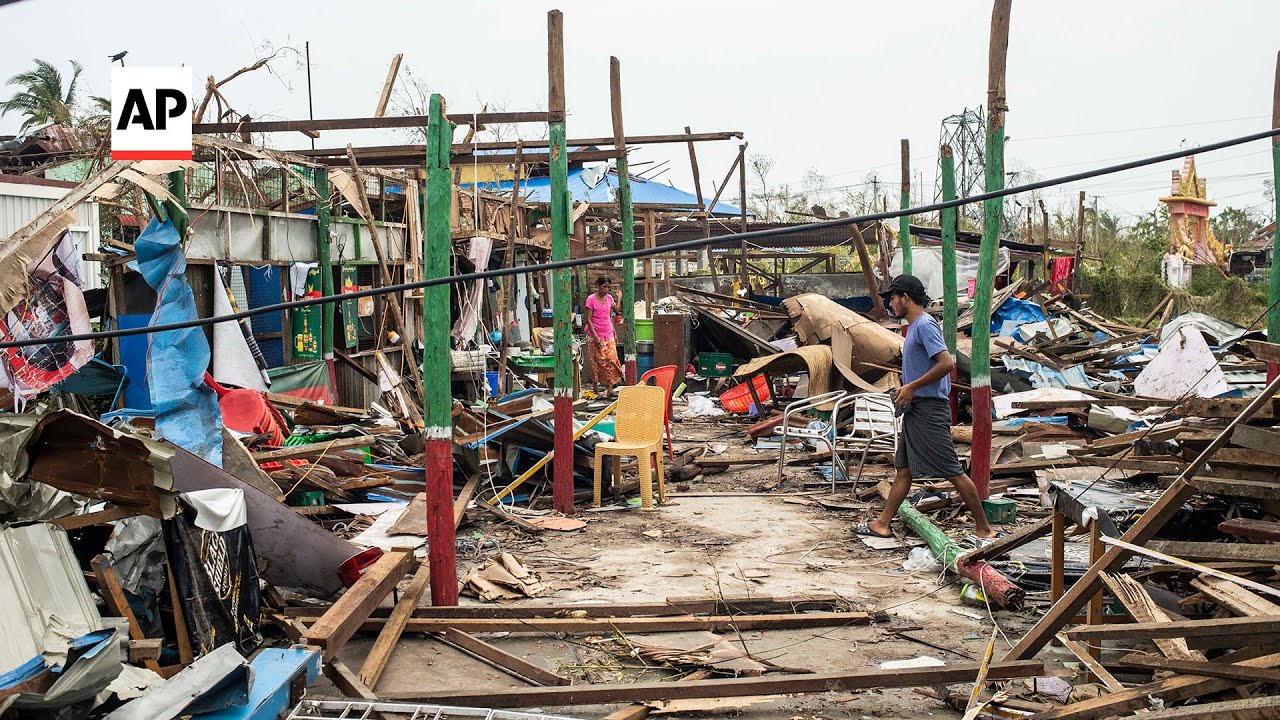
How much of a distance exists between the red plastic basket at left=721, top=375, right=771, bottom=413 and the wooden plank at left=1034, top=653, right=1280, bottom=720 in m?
11.0

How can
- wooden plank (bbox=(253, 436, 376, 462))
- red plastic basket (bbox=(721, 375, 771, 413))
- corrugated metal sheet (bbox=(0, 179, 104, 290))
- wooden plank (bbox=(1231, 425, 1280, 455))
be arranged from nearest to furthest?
1. wooden plank (bbox=(1231, 425, 1280, 455))
2. wooden plank (bbox=(253, 436, 376, 462))
3. corrugated metal sheet (bbox=(0, 179, 104, 290))
4. red plastic basket (bbox=(721, 375, 771, 413))

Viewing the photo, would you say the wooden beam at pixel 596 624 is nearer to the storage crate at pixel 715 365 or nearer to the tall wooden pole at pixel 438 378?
the tall wooden pole at pixel 438 378

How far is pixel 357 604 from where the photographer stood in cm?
539

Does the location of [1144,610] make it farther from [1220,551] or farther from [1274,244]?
[1274,244]

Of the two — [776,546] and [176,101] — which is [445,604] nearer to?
[776,546]

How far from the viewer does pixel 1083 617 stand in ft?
18.1

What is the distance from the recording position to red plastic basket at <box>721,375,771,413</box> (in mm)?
15203

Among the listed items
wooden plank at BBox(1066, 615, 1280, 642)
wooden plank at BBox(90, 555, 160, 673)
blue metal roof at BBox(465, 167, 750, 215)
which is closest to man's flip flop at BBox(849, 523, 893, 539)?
wooden plank at BBox(1066, 615, 1280, 642)

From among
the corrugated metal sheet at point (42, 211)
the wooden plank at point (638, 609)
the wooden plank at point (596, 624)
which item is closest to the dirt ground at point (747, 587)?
the wooden plank at point (596, 624)

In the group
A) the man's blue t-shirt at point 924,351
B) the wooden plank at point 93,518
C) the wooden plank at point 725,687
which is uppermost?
the man's blue t-shirt at point 924,351

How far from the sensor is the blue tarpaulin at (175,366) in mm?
7863

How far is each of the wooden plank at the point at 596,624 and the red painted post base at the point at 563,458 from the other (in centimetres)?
312

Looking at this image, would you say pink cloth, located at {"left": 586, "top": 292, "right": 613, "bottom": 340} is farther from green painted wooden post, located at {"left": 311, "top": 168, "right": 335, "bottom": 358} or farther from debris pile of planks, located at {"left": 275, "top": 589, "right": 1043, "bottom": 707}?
debris pile of planks, located at {"left": 275, "top": 589, "right": 1043, "bottom": 707}

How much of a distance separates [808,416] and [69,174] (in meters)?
12.6
